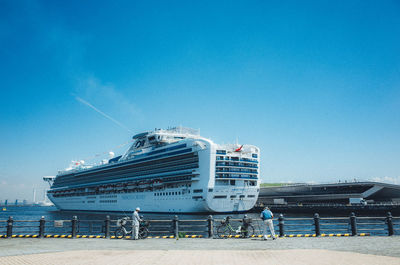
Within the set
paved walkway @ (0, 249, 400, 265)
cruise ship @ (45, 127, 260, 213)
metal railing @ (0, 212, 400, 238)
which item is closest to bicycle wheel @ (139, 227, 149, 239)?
metal railing @ (0, 212, 400, 238)

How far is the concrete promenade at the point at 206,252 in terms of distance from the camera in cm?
1112

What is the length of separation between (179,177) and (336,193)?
187ft

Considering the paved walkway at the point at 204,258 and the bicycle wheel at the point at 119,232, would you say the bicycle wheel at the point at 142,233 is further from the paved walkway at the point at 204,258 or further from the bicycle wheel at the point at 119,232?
the paved walkway at the point at 204,258

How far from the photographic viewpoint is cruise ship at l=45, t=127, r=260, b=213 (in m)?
56.4

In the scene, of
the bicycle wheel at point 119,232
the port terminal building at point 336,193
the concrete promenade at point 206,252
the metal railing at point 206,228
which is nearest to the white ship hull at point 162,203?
the metal railing at point 206,228

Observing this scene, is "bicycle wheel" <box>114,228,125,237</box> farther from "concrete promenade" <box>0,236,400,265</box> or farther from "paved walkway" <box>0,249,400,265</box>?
"paved walkway" <box>0,249,400,265</box>

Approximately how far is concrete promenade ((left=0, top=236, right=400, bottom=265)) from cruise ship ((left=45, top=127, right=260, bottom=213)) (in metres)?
39.5

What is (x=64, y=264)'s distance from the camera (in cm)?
1076

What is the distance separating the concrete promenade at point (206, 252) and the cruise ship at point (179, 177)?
130ft

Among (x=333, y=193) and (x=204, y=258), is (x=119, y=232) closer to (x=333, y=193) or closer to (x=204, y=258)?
(x=204, y=258)

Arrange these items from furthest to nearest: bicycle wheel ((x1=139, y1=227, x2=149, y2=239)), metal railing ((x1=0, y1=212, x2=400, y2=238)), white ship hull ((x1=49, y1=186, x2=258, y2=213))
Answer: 1. white ship hull ((x1=49, y1=186, x2=258, y2=213))
2. bicycle wheel ((x1=139, y1=227, x2=149, y2=239))
3. metal railing ((x1=0, y1=212, x2=400, y2=238))

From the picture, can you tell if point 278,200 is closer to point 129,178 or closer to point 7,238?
point 129,178

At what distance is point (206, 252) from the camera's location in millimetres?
12953

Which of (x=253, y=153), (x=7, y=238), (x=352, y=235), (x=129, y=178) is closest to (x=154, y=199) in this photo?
(x=129, y=178)
